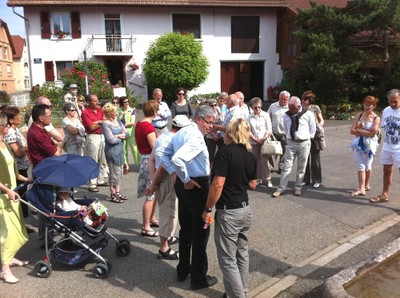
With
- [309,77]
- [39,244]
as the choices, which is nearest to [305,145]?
[39,244]

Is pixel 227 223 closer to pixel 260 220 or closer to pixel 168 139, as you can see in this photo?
pixel 168 139

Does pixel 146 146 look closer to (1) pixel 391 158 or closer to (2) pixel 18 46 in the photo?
(1) pixel 391 158

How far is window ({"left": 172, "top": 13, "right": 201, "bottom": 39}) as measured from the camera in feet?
77.3

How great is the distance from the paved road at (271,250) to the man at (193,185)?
0.24 metres

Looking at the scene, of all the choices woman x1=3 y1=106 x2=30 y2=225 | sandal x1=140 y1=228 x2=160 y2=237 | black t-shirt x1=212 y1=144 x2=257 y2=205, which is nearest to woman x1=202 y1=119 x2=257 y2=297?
black t-shirt x1=212 y1=144 x2=257 y2=205

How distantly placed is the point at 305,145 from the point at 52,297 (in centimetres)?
463

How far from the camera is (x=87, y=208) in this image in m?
4.16

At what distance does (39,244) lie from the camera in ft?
15.7

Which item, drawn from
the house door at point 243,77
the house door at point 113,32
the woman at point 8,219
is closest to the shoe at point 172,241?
the woman at point 8,219

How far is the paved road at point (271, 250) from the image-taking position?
3.74 meters

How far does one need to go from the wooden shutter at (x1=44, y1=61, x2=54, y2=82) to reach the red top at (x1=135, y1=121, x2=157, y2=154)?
20509 mm

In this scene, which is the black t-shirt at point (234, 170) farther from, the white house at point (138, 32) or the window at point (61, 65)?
the window at point (61, 65)

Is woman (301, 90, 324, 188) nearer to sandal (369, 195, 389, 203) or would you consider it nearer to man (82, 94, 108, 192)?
sandal (369, 195, 389, 203)

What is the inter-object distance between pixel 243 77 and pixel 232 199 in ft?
74.7
